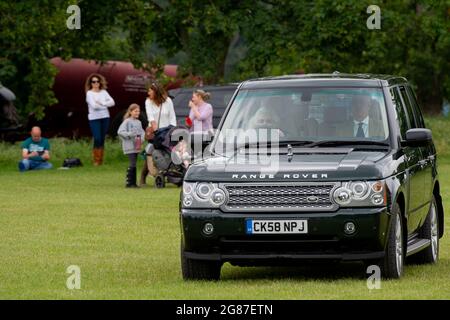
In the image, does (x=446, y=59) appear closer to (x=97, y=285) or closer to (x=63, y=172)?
(x=63, y=172)

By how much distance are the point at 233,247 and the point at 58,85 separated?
1387 inches

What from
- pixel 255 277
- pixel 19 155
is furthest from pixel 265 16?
pixel 255 277

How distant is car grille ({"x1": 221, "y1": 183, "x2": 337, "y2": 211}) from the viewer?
39.1 ft

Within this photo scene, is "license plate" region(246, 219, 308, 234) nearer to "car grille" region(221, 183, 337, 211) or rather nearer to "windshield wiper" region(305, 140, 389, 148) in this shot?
"car grille" region(221, 183, 337, 211)

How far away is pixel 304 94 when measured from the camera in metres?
A: 13.5

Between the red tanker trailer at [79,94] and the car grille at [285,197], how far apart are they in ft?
112

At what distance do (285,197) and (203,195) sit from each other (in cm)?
68

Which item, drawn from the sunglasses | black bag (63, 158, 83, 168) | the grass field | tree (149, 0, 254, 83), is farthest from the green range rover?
tree (149, 0, 254, 83)

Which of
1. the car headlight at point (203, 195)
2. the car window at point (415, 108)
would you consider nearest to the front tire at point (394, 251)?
the car headlight at point (203, 195)

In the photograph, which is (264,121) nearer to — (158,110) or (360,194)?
(360,194)

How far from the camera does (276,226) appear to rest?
39.2 ft

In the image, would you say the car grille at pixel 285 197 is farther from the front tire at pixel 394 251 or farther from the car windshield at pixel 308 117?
the car windshield at pixel 308 117

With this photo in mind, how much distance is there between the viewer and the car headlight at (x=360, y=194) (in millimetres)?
11922

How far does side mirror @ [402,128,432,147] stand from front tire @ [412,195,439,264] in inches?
51.1
